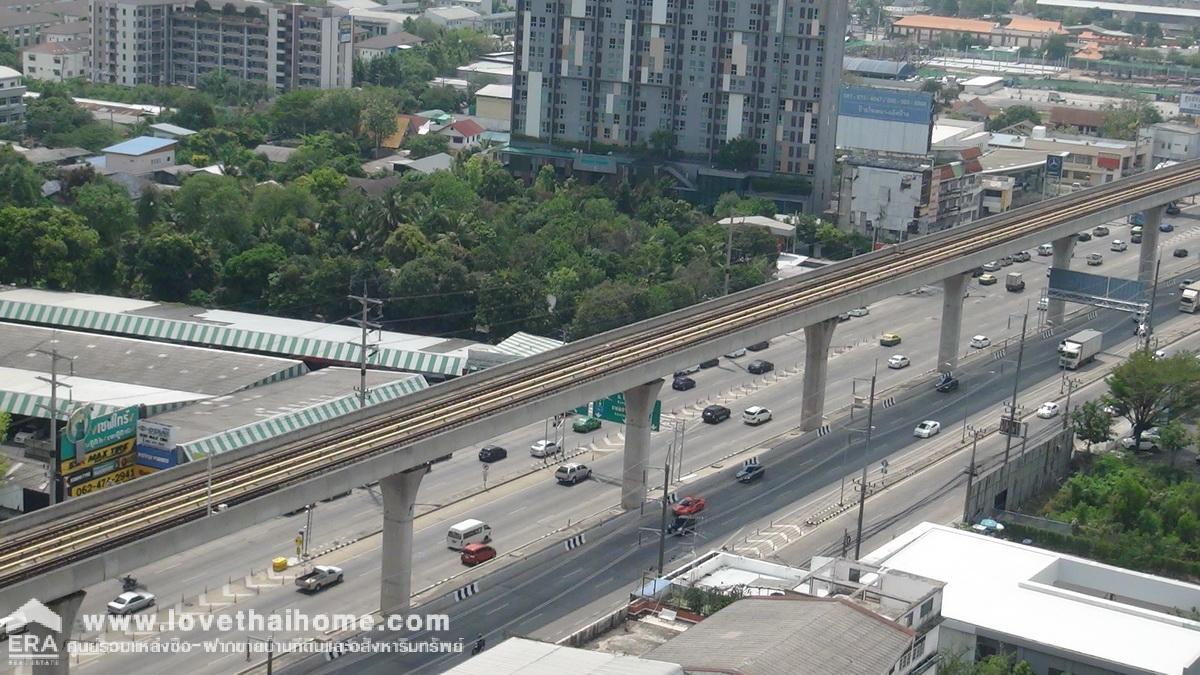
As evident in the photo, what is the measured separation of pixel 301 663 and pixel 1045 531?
21.7 m

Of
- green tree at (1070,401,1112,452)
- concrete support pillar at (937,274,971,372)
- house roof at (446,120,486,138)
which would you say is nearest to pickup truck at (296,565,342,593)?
green tree at (1070,401,1112,452)

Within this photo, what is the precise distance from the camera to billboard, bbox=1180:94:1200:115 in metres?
139

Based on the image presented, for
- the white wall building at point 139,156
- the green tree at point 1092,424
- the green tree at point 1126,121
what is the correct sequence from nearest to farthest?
1. the green tree at point 1092,424
2. the white wall building at point 139,156
3. the green tree at point 1126,121

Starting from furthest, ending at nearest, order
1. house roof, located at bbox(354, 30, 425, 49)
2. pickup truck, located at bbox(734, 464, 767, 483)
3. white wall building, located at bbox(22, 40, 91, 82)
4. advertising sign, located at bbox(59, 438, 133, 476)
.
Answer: house roof, located at bbox(354, 30, 425, 49) < white wall building, located at bbox(22, 40, 91, 82) < pickup truck, located at bbox(734, 464, 767, 483) < advertising sign, located at bbox(59, 438, 133, 476)

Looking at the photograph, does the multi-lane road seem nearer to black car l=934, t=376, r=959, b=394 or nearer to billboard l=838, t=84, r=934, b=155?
black car l=934, t=376, r=959, b=394

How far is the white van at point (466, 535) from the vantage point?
4844 centimetres

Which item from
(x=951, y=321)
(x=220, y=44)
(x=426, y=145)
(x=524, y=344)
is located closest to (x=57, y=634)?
(x=524, y=344)

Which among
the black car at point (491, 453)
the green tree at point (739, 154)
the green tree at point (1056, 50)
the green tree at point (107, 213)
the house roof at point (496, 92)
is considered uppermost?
the green tree at point (1056, 50)

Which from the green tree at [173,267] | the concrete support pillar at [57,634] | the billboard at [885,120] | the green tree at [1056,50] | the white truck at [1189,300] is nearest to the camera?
the concrete support pillar at [57,634]

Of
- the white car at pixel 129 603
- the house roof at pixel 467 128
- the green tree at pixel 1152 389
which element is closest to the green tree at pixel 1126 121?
the house roof at pixel 467 128

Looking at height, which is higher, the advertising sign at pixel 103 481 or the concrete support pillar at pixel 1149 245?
the concrete support pillar at pixel 1149 245

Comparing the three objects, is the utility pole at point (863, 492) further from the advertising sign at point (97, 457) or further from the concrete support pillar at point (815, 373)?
the advertising sign at point (97, 457)

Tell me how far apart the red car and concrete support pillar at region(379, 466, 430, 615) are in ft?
33.4

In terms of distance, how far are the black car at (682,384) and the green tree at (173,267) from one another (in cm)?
2152
